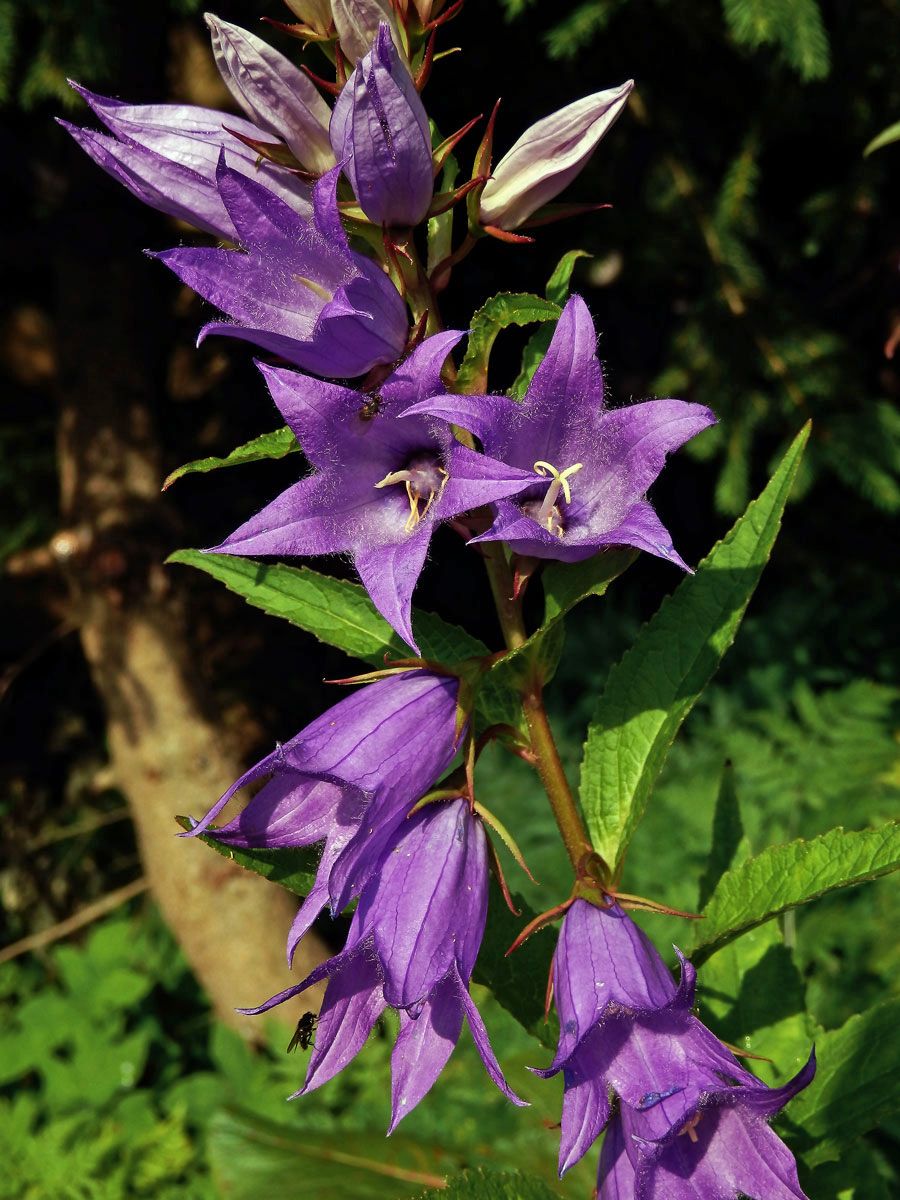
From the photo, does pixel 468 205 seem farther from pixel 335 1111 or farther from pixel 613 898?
pixel 335 1111

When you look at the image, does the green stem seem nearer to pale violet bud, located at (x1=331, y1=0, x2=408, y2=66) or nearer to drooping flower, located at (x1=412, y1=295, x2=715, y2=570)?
drooping flower, located at (x1=412, y1=295, x2=715, y2=570)

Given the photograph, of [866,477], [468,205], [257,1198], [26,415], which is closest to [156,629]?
[26,415]

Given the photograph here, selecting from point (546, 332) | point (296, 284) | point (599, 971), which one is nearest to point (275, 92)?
point (296, 284)

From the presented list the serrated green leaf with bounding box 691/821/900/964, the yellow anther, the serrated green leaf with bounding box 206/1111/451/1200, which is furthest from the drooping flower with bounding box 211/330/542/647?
the serrated green leaf with bounding box 206/1111/451/1200

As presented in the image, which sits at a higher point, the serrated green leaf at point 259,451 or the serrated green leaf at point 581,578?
the serrated green leaf at point 259,451

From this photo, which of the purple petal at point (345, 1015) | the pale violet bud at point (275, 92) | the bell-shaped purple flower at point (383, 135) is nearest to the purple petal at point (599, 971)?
the purple petal at point (345, 1015)

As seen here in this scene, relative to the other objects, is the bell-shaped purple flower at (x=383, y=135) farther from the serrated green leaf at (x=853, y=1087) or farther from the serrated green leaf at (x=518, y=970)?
the serrated green leaf at (x=853, y=1087)
